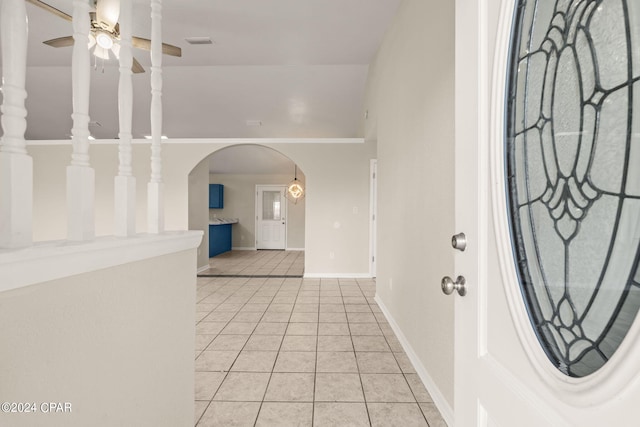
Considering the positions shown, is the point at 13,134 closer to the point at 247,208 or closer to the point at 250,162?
the point at 250,162

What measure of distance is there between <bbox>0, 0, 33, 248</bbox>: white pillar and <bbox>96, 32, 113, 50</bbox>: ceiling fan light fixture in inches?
96.1

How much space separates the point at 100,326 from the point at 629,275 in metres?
1.17

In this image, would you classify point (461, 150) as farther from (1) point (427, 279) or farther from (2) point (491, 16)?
(1) point (427, 279)

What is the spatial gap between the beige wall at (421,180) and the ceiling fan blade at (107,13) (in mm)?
2362

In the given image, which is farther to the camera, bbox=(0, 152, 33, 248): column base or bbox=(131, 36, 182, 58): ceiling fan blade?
bbox=(131, 36, 182, 58): ceiling fan blade

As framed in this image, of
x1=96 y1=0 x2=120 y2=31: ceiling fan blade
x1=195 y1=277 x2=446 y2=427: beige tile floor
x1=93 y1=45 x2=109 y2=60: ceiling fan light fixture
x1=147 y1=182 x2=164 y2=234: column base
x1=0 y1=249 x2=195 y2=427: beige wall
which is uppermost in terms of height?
x1=96 y1=0 x2=120 y2=31: ceiling fan blade

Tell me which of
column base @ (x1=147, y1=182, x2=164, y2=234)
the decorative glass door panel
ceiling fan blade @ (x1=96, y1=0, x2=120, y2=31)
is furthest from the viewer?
the decorative glass door panel

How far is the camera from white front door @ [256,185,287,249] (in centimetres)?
1086

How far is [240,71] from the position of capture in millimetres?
5219

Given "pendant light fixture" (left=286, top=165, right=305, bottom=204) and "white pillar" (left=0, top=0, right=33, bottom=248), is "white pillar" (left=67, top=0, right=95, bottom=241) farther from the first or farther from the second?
"pendant light fixture" (left=286, top=165, right=305, bottom=204)

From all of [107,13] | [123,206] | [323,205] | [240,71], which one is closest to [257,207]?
[323,205]

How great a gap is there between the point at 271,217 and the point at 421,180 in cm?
895

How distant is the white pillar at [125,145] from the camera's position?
3.67 ft

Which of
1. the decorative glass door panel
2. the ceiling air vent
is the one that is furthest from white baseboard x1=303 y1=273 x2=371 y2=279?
the decorative glass door panel
